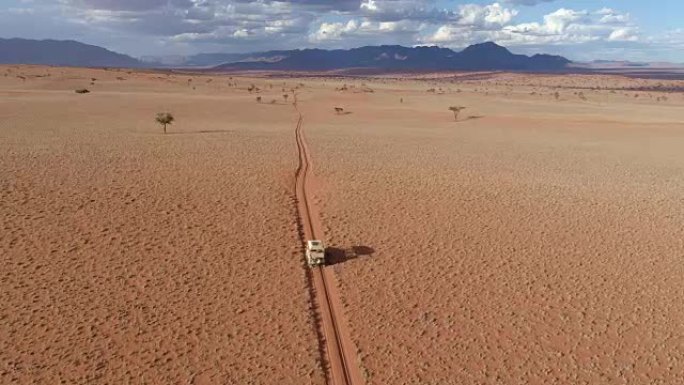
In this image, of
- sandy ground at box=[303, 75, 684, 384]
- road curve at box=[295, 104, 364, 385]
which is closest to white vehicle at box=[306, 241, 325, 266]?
road curve at box=[295, 104, 364, 385]

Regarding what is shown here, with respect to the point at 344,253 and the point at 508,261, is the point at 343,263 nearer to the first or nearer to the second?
the point at 344,253

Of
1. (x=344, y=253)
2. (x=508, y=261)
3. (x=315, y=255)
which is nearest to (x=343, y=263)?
(x=344, y=253)

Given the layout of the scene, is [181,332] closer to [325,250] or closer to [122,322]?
[122,322]

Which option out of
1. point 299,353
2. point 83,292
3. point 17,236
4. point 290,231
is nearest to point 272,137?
point 290,231

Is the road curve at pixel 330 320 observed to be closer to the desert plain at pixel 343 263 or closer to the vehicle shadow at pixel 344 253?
the desert plain at pixel 343 263

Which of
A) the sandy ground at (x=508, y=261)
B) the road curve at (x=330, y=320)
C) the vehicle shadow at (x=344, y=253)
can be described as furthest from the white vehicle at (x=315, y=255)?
the sandy ground at (x=508, y=261)

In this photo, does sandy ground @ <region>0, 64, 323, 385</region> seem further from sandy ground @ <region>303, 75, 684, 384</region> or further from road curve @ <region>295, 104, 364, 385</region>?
sandy ground @ <region>303, 75, 684, 384</region>
